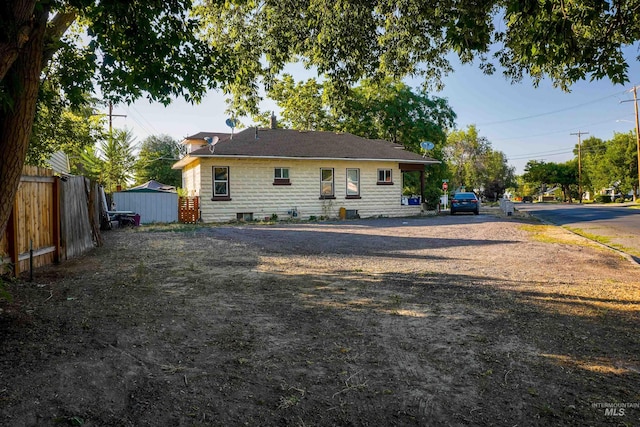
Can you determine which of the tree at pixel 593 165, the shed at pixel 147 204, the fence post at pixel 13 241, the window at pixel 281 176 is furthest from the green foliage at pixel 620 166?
the fence post at pixel 13 241

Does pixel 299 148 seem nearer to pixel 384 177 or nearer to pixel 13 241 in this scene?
pixel 384 177

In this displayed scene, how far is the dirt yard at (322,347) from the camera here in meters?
2.76

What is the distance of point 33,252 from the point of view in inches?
288

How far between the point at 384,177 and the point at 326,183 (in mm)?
4207

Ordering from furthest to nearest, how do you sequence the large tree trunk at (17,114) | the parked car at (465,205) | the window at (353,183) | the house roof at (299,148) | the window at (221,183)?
the parked car at (465,205) < the window at (353,183) < the house roof at (299,148) < the window at (221,183) < the large tree trunk at (17,114)

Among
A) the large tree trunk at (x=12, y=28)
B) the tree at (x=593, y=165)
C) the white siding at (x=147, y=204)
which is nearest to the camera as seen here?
the large tree trunk at (x=12, y=28)

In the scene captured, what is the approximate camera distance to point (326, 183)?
2511 centimetres

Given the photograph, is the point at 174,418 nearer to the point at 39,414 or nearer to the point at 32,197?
the point at 39,414

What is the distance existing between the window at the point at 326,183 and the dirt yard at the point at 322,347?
57.2 ft

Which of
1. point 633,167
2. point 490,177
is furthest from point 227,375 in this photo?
point 490,177

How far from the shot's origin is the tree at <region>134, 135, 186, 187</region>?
4506 cm

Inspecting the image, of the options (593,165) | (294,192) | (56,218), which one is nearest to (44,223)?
(56,218)

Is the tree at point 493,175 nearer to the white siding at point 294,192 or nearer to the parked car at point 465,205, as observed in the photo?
the parked car at point 465,205

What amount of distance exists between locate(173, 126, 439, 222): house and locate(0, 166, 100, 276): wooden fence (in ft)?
38.5
